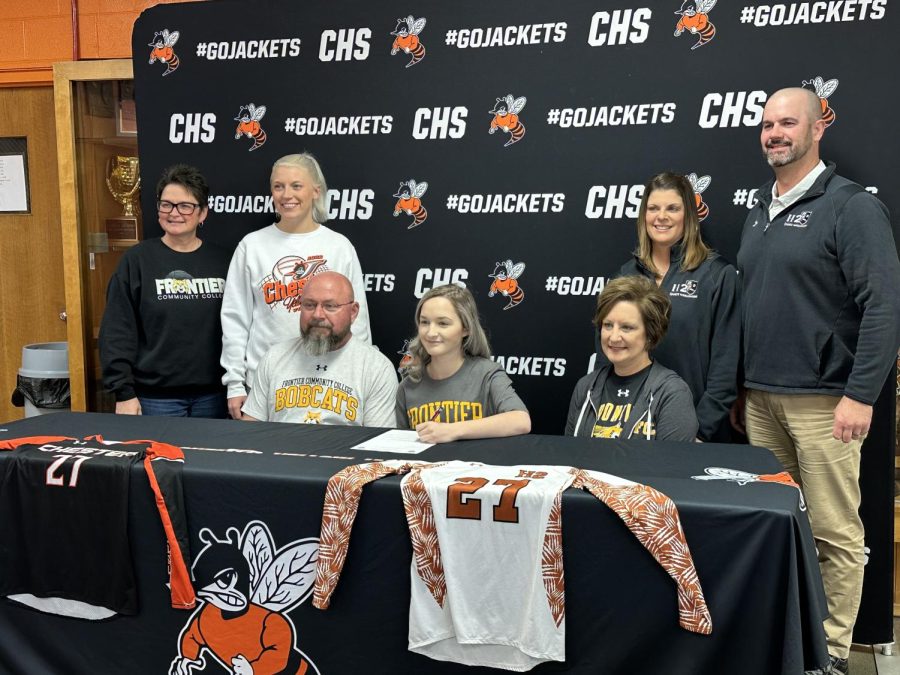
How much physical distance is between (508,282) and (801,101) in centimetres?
122

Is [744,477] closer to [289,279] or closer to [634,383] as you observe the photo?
[634,383]

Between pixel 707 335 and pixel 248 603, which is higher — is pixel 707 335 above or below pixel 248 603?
above

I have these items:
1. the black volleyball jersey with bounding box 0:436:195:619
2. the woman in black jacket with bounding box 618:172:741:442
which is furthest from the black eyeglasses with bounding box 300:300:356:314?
the woman in black jacket with bounding box 618:172:741:442

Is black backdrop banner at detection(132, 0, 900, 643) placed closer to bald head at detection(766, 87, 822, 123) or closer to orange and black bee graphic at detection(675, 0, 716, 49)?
orange and black bee graphic at detection(675, 0, 716, 49)

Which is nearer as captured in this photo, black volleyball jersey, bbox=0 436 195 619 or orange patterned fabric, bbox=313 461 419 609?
orange patterned fabric, bbox=313 461 419 609

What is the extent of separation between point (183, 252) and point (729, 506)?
89.3 inches

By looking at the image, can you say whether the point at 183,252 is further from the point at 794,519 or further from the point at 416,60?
the point at 794,519

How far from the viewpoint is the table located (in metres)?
1.63

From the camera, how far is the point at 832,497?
8.48ft

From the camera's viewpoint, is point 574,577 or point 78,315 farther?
point 78,315

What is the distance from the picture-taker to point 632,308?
2373mm

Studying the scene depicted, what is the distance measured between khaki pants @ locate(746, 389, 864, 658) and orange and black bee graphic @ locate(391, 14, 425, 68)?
183 cm

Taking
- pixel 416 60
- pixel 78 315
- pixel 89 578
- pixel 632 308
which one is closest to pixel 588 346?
pixel 632 308

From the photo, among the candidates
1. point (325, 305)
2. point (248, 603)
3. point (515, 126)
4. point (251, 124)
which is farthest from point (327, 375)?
point (251, 124)
